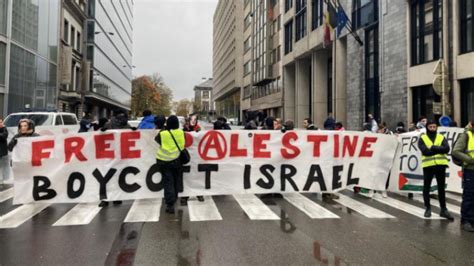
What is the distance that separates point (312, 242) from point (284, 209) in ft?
7.86

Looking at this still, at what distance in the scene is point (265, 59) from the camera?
2274 inches

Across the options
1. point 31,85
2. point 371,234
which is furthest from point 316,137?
point 31,85

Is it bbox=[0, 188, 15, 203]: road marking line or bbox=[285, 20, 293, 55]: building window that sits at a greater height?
bbox=[285, 20, 293, 55]: building window

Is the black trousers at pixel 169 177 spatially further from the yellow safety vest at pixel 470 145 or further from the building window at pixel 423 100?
the building window at pixel 423 100

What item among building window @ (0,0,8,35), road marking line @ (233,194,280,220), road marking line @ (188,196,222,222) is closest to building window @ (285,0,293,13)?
building window @ (0,0,8,35)

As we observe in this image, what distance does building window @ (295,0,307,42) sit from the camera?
138ft

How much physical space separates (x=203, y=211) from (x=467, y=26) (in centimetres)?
1739

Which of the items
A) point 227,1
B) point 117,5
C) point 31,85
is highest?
point 227,1

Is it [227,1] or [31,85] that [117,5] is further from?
[31,85]

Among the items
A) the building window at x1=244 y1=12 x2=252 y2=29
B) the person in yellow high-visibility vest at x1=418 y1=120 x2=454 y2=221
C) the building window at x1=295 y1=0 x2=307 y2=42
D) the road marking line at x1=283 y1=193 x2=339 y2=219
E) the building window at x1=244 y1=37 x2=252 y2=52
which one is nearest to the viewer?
the person in yellow high-visibility vest at x1=418 y1=120 x2=454 y2=221

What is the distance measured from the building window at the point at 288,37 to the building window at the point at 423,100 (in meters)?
25.6

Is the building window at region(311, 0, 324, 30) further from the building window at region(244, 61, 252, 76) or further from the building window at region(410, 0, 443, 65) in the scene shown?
the building window at region(244, 61, 252, 76)

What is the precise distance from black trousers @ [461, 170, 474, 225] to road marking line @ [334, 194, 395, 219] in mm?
1257

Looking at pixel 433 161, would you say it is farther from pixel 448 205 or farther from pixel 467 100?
pixel 467 100
